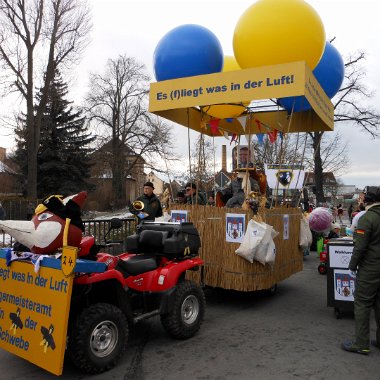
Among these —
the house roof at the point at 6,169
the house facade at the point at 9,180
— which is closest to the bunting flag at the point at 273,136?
the house facade at the point at 9,180

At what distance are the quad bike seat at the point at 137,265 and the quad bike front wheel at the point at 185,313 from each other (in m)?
0.40

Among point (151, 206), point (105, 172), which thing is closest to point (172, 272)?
point (151, 206)

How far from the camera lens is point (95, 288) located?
3.64 metres

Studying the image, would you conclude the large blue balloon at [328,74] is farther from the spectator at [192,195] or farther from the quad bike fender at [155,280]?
the quad bike fender at [155,280]

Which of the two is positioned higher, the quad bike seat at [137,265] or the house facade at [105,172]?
the house facade at [105,172]

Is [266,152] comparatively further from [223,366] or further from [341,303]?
[223,366]

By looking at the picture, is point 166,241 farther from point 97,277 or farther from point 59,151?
point 59,151

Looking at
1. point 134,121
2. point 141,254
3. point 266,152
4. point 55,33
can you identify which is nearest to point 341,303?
point 141,254

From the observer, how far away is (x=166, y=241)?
439 centimetres

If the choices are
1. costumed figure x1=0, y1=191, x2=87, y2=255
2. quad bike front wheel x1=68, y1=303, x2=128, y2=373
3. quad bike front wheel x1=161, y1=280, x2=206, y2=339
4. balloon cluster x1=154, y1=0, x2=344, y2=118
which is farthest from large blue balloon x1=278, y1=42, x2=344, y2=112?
quad bike front wheel x1=68, y1=303, x2=128, y2=373

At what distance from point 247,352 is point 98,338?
158cm

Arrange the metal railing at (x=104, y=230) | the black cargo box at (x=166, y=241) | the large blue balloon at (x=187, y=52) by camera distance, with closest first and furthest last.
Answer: the black cargo box at (x=166, y=241) < the large blue balloon at (x=187, y=52) < the metal railing at (x=104, y=230)

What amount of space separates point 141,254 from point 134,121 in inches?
1319

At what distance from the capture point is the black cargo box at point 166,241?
4410 millimetres
